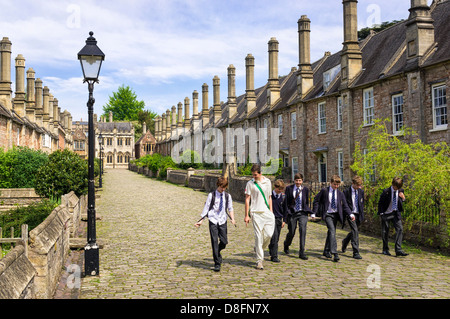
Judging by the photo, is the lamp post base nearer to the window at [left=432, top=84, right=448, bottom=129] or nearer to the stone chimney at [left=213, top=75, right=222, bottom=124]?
the window at [left=432, top=84, right=448, bottom=129]

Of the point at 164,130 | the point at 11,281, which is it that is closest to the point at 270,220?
the point at 11,281

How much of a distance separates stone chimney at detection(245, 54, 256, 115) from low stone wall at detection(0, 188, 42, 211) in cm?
2714

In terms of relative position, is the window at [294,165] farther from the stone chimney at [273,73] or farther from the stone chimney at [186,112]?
the stone chimney at [186,112]

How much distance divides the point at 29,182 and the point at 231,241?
14.8 metres

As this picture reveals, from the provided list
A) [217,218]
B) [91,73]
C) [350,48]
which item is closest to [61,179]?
[91,73]

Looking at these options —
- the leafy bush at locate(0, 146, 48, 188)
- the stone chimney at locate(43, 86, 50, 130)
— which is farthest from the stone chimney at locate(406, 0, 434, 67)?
the stone chimney at locate(43, 86, 50, 130)

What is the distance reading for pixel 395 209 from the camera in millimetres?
10414

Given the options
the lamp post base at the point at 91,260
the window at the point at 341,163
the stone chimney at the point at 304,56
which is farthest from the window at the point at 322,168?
the lamp post base at the point at 91,260

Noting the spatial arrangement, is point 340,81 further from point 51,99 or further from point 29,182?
point 51,99

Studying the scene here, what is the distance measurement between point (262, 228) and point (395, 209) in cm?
356

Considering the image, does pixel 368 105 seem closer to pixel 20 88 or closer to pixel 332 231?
pixel 332 231

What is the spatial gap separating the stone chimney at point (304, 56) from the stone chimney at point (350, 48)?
563 centimetres

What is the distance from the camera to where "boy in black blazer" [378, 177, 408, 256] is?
10344 mm
